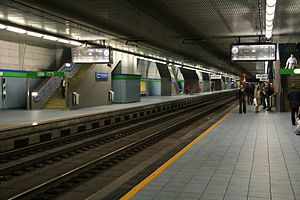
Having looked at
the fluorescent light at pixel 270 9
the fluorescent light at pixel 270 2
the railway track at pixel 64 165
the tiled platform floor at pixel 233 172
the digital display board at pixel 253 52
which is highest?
the fluorescent light at pixel 270 9

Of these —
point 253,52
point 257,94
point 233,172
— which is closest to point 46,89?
point 253,52

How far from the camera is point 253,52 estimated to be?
17844 millimetres

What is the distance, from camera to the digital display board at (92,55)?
20000 millimetres

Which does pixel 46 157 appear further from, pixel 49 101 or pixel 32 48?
pixel 32 48

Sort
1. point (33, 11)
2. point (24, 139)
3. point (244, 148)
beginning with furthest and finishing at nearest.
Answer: point (33, 11), point (24, 139), point (244, 148)

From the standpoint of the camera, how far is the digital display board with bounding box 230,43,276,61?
17.6 metres

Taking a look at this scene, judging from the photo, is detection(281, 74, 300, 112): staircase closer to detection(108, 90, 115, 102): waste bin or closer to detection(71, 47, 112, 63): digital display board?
detection(71, 47, 112, 63): digital display board

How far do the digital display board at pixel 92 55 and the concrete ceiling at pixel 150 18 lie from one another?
2.94 ft

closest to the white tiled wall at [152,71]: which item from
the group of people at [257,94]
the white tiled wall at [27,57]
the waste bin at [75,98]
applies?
the white tiled wall at [27,57]

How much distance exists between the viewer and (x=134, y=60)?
32.5 m

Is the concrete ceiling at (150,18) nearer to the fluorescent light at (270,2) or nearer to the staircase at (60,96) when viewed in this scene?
the fluorescent light at (270,2)

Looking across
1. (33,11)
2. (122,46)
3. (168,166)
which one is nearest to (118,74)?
(122,46)

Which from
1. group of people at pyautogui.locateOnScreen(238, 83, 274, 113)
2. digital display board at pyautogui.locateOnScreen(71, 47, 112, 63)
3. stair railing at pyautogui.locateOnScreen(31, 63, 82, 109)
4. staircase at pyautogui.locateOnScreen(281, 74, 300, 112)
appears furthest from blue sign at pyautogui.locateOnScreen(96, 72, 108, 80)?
staircase at pyautogui.locateOnScreen(281, 74, 300, 112)

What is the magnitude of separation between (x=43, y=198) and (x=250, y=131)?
8.32m
